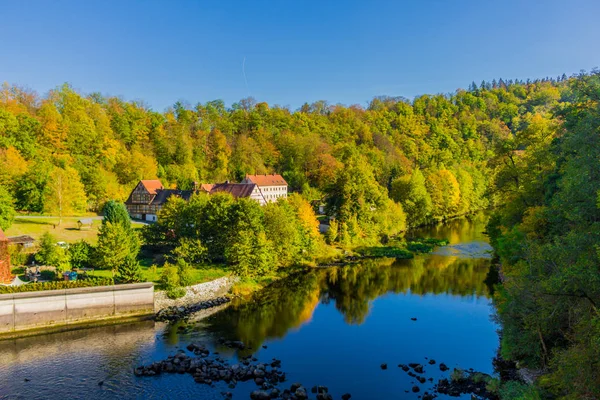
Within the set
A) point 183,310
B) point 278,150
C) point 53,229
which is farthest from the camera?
point 278,150

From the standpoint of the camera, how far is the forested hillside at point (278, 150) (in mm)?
59812

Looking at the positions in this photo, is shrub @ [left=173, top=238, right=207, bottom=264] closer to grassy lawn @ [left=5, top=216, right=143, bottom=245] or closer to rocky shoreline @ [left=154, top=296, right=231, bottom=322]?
rocky shoreline @ [left=154, top=296, right=231, bottom=322]

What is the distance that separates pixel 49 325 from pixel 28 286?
329 centimetres

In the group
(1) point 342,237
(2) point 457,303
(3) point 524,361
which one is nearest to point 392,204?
(1) point 342,237

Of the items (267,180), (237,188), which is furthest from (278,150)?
(237,188)

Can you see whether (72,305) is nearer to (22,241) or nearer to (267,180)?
(22,241)

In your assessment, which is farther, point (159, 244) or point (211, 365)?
point (159, 244)

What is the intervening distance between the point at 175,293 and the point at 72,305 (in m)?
7.63

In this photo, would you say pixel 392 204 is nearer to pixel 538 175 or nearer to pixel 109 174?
pixel 538 175

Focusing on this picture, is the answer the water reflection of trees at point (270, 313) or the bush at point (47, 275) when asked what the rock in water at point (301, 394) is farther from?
the bush at point (47, 275)

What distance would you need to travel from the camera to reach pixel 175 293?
117 ft

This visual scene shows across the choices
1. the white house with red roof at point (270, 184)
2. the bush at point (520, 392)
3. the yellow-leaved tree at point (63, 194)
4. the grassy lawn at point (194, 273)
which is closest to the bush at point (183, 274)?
the grassy lawn at point (194, 273)

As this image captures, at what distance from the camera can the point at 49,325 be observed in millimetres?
30625

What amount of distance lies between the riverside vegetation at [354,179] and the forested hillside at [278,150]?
317mm
